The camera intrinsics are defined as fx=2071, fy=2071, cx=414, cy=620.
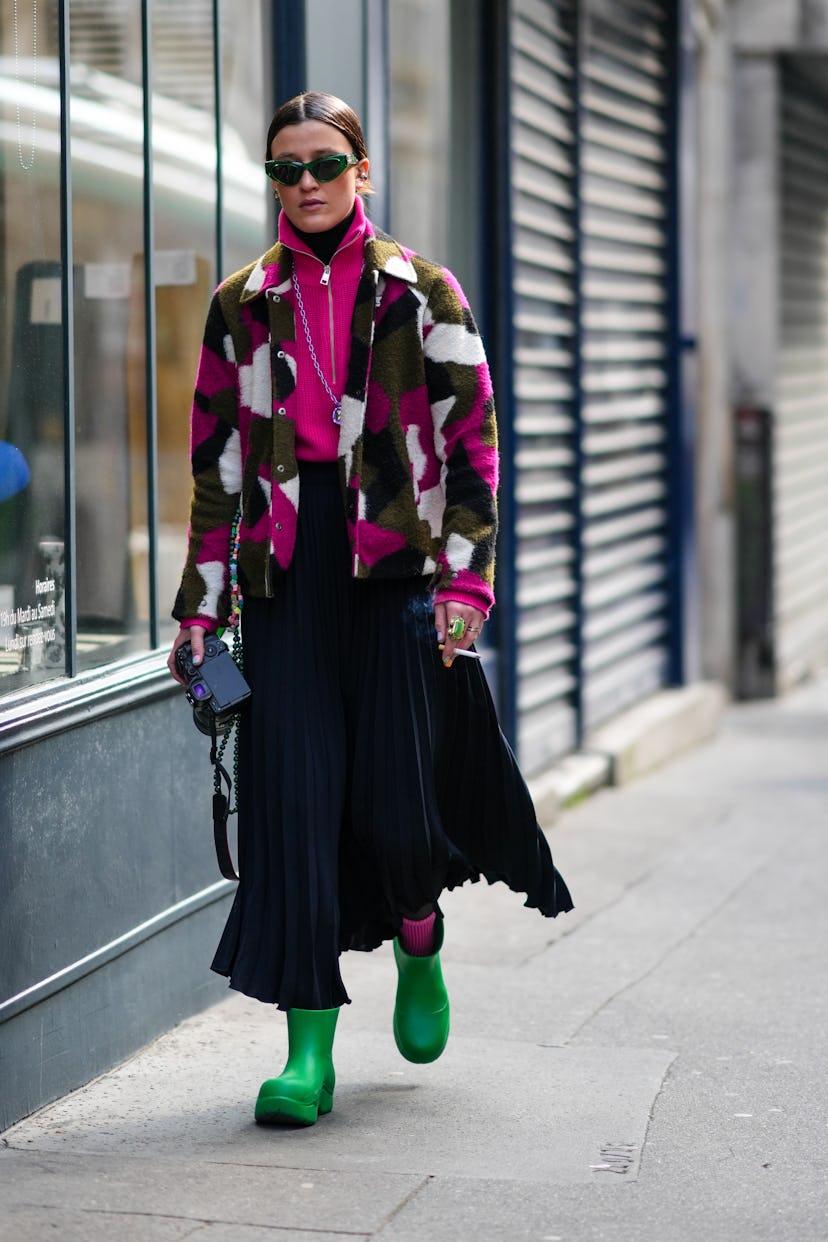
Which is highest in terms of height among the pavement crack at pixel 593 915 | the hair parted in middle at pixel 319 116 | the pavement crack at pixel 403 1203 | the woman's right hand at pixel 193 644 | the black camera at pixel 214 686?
the hair parted in middle at pixel 319 116

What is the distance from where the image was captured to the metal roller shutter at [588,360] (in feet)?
25.2

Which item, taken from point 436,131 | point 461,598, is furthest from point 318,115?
point 436,131

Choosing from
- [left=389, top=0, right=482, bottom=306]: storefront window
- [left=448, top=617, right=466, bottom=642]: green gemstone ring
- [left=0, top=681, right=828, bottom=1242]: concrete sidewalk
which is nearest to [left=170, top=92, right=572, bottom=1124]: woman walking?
[left=448, top=617, right=466, bottom=642]: green gemstone ring

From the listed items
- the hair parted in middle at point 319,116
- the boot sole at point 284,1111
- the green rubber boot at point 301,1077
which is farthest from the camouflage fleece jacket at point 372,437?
the boot sole at point 284,1111

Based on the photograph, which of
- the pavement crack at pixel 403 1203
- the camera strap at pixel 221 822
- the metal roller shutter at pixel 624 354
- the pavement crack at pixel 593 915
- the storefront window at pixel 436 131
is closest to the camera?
the pavement crack at pixel 403 1203

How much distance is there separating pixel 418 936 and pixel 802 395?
9656mm

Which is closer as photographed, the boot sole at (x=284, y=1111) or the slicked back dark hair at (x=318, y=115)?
the slicked back dark hair at (x=318, y=115)

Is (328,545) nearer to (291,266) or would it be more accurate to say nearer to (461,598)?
(461,598)

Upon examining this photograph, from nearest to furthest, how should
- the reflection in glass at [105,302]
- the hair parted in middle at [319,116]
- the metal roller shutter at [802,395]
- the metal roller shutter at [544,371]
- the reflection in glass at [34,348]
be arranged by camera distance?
the hair parted in middle at [319,116], the reflection in glass at [34,348], the reflection in glass at [105,302], the metal roller shutter at [544,371], the metal roller shutter at [802,395]

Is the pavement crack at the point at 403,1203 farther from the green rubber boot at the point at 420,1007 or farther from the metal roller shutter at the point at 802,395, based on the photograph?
the metal roller shutter at the point at 802,395

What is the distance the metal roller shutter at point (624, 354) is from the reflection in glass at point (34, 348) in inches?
161

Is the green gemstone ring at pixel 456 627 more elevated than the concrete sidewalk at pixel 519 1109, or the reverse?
the green gemstone ring at pixel 456 627

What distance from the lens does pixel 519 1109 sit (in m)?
4.13

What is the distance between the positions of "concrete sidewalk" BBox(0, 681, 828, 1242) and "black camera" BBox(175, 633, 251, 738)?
805 mm
